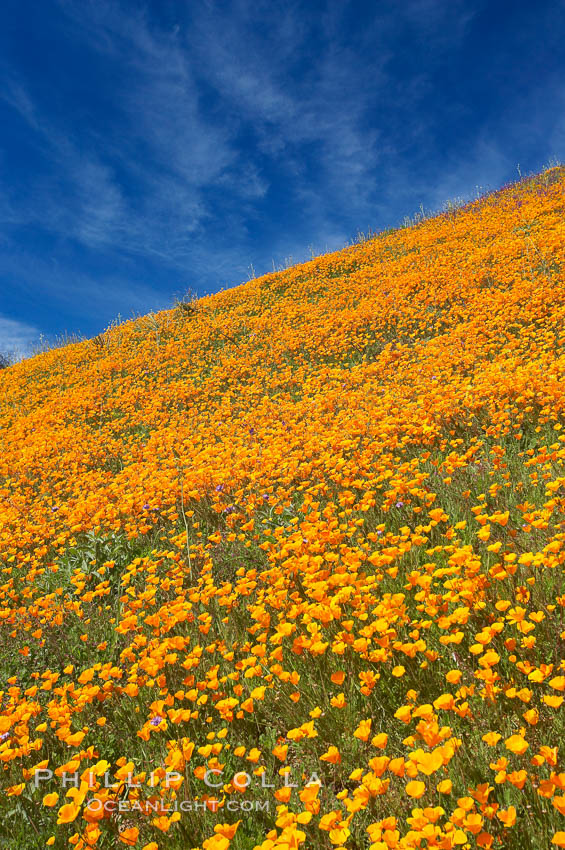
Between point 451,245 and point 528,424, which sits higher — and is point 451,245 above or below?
above

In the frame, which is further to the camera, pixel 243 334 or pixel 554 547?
pixel 243 334

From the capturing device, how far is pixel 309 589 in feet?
12.3

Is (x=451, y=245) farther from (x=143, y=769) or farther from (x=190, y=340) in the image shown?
(x=143, y=769)

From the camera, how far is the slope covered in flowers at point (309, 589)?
7.88ft

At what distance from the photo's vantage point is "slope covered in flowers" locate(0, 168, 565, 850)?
7.88ft

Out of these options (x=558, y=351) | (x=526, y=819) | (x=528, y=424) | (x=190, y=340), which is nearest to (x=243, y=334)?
→ (x=190, y=340)

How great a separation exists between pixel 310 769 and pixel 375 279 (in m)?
→ 18.1

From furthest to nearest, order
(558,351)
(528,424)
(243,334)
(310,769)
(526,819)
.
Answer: (243,334), (558,351), (528,424), (310,769), (526,819)

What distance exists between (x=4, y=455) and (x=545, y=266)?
49.7ft

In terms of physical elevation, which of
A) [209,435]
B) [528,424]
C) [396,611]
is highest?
[209,435]

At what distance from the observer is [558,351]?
27.1 ft

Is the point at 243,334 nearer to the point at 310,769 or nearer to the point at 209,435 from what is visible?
the point at 209,435

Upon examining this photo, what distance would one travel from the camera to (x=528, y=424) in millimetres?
6477

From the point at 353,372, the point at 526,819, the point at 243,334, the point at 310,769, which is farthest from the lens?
the point at 243,334
